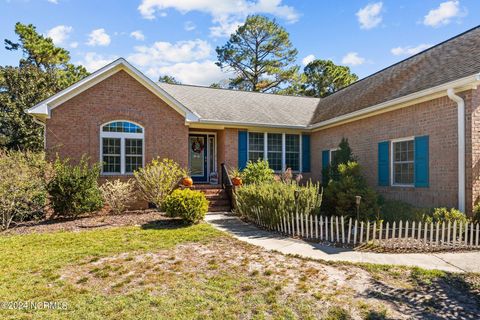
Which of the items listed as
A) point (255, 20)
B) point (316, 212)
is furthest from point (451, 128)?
point (255, 20)

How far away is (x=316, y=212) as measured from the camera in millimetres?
8898

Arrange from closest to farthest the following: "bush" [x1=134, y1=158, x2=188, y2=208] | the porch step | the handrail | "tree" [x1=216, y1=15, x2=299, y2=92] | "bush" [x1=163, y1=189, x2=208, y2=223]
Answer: "bush" [x1=163, y1=189, x2=208, y2=223] → "bush" [x1=134, y1=158, x2=188, y2=208] → the porch step → the handrail → "tree" [x1=216, y1=15, x2=299, y2=92]

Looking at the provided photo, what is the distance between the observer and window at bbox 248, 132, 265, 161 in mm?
15289

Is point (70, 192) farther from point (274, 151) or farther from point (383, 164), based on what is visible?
point (383, 164)

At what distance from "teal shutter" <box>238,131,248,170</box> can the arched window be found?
4426mm

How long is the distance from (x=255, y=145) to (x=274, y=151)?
3.36 feet

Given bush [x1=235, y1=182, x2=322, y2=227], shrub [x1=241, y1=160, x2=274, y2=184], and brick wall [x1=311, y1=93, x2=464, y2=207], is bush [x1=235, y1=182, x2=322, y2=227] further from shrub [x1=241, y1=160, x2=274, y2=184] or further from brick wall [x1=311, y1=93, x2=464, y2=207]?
brick wall [x1=311, y1=93, x2=464, y2=207]

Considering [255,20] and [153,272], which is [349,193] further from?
[255,20]

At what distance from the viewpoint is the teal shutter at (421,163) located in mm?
9609

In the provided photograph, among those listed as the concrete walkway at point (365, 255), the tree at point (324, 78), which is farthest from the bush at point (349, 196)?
the tree at point (324, 78)

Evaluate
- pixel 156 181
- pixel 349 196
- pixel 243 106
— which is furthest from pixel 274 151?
pixel 349 196

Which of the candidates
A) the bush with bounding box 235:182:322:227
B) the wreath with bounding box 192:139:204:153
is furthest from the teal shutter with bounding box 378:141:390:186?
the wreath with bounding box 192:139:204:153

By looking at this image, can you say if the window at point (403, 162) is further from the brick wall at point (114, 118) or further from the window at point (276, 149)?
the brick wall at point (114, 118)

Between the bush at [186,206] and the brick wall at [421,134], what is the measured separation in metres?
6.68
